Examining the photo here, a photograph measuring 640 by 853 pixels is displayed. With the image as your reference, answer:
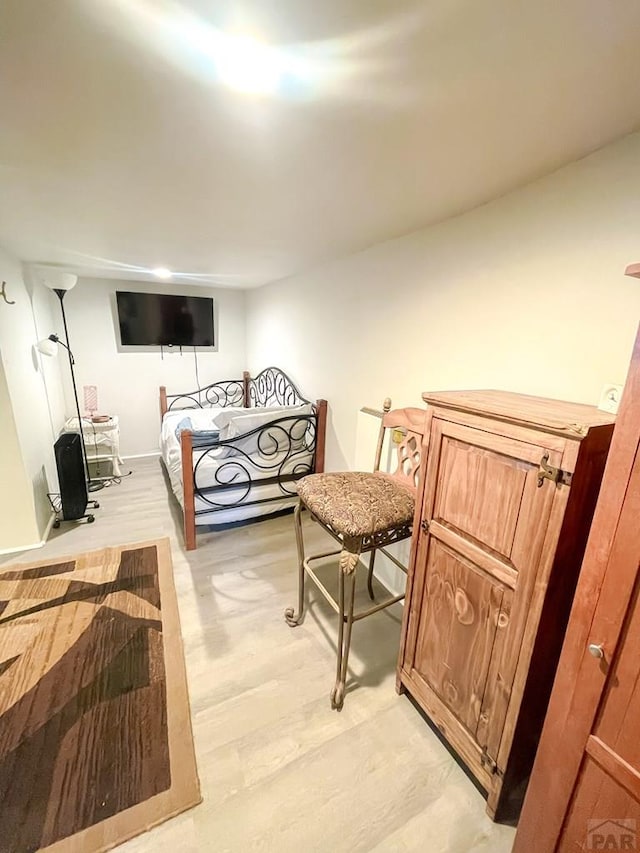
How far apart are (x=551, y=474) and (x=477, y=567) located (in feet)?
1.42

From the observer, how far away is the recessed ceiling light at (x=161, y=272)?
10.8ft

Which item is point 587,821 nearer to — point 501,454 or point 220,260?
point 501,454

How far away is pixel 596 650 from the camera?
786 mm

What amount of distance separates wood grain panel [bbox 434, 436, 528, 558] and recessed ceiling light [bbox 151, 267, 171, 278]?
3183mm

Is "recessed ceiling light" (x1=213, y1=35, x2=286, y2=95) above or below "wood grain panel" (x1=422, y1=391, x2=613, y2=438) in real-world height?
above

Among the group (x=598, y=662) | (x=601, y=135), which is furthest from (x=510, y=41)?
(x=598, y=662)

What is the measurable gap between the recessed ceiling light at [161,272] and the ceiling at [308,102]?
1625 mm

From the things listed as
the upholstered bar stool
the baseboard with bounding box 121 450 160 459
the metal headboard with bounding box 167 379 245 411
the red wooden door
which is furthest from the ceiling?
the baseboard with bounding box 121 450 160 459

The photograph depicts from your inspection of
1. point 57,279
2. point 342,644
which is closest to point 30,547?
point 57,279

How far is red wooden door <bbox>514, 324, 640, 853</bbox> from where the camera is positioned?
29.0 inches

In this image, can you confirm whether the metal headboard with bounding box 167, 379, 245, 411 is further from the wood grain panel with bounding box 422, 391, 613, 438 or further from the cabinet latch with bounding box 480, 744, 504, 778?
the cabinet latch with bounding box 480, 744, 504, 778

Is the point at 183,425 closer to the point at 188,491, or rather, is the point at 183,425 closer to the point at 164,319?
the point at 188,491

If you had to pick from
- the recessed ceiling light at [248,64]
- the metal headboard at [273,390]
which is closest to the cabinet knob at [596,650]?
the recessed ceiling light at [248,64]

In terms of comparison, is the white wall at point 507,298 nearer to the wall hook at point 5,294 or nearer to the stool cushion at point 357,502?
the stool cushion at point 357,502
